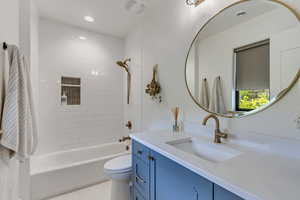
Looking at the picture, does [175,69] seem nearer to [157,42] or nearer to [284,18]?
[157,42]

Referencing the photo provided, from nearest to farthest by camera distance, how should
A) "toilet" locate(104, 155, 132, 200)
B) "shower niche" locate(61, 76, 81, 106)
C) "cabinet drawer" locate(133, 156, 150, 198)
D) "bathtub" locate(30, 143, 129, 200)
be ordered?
"cabinet drawer" locate(133, 156, 150, 198), "toilet" locate(104, 155, 132, 200), "bathtub" locate(30, 143, 129, 200), "shower niche" locate(61, 76, 81, 106)

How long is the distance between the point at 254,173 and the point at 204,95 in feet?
2.62

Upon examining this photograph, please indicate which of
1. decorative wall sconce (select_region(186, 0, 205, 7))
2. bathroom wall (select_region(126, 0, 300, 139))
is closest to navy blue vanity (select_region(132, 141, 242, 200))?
bathroom wall (select_region(126, 0, 300, 139))

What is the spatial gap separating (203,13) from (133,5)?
103 centimetres

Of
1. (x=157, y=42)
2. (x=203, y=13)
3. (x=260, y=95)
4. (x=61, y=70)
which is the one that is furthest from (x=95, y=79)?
(x=260, y=95)

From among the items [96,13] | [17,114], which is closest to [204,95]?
[17,114]

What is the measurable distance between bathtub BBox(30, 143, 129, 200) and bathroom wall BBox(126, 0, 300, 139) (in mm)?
1042

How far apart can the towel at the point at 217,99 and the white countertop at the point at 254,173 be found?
15.1 inches

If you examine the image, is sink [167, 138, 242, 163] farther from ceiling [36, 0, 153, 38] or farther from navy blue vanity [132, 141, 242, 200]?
ceiling [36, 0, 153, 38]

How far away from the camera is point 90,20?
2340 mm

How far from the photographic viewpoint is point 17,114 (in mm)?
1069

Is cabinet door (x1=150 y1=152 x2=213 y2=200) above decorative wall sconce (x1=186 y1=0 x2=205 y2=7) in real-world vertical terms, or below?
below

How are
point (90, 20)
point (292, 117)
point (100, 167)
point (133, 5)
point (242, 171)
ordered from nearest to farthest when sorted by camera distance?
point (242, 171) → point (292, 117) → point (133, 5) → point (100, 167) → point (90, 20)

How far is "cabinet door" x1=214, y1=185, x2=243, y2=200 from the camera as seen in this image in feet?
1.88
